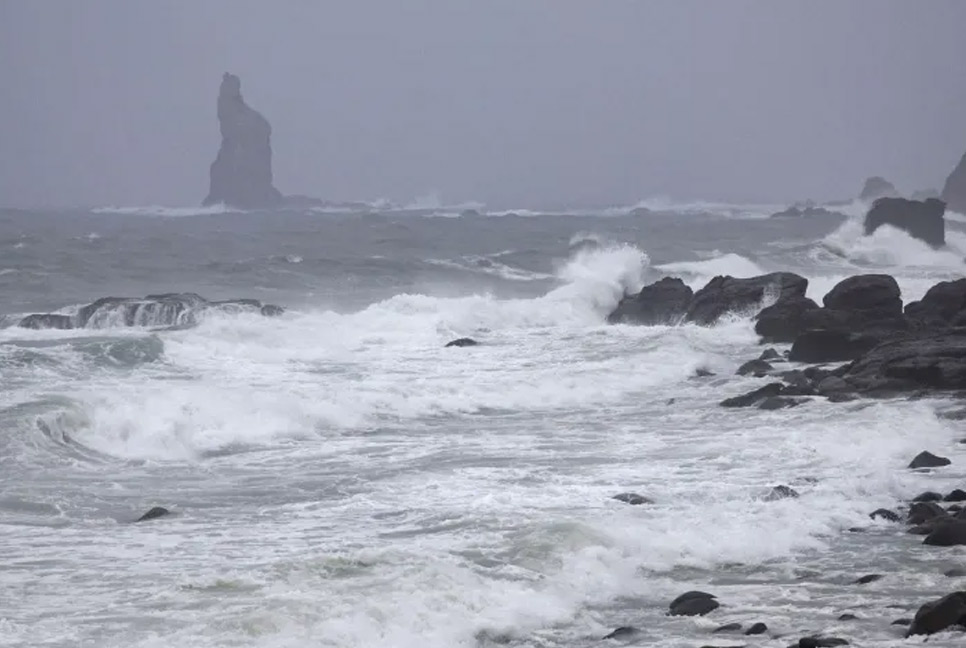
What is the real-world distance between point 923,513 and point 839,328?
1269 centimetres

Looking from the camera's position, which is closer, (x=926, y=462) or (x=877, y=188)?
(x=926, y=462)

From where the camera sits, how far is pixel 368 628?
32.8ft

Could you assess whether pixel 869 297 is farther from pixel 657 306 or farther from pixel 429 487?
pixel 429 487

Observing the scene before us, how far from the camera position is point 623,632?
1000cm

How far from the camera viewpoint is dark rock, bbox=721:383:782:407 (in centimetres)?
2078

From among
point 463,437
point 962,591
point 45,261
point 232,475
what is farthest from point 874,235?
point 962,591

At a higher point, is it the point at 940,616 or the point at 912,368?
the point at 912,368

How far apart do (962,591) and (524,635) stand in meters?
3.34

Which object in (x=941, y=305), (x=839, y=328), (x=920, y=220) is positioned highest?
(x=920, y=220)

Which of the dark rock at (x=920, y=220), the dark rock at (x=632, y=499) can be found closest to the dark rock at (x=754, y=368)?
the dark rock at (x=632, y=499)

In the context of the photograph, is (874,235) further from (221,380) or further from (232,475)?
(232,475)

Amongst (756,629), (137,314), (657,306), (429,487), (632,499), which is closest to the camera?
(756,629)

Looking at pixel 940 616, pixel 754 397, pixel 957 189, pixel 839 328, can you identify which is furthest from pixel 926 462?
pixel 957 189

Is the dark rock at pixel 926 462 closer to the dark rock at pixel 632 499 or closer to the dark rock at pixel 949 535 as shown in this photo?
the dark rock at pixel 949 535
